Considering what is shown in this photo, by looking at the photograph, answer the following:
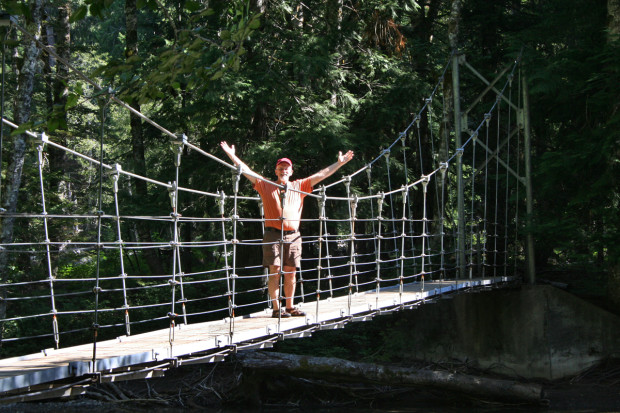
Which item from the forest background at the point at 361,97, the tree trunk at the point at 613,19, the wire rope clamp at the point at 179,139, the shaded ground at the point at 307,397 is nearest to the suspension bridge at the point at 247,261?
the wire rope clamp at the point at 179,139

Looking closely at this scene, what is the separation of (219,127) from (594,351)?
483 centimetres

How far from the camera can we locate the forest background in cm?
697

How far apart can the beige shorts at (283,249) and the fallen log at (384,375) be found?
1.63 metres

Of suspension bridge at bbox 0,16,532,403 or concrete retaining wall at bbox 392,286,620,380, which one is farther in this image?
concrete retaining wall at bbox 392,286,620,380

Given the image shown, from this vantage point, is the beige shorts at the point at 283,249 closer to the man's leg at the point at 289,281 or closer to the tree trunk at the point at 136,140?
the man's leg at the point at 289,281

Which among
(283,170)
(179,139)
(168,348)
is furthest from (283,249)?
(168,348)

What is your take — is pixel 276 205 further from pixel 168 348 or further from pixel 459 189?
pixel 459 189

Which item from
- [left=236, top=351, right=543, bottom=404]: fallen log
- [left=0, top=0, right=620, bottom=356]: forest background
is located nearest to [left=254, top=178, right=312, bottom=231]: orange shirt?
[left=0, top=0, right=620, bottom=356]: forest background

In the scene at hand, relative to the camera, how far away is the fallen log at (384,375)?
6.06 m

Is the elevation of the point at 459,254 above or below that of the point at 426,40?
below

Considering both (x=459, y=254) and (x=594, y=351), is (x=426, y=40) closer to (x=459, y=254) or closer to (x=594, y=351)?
(x=459, y=254)

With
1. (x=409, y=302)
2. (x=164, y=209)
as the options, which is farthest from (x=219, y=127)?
(x=409, y=302)

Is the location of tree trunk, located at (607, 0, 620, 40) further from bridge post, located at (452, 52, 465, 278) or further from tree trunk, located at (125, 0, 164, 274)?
tree trunk, located at (125, 0, 164, 274)

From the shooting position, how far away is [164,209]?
9547 mm
